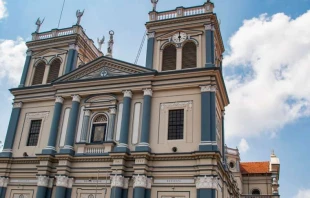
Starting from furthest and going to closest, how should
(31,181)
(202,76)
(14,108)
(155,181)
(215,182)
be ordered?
1. (14,108)
2. (31,181)
3. (202,76)
4. (155,181)
5. (215,182)

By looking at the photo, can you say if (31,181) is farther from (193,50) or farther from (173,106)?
(193,50)

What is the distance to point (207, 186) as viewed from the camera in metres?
18.8

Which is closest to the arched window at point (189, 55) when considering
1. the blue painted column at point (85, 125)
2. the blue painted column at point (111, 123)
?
the blue painted column at point (111, 123)

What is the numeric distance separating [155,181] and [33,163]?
9.01 meters

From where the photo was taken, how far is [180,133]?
69.8ft

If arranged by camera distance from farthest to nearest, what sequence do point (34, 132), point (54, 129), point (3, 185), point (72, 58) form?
point (72, 58) < point (34, 132) < point (3, 185) < point (54, 129)

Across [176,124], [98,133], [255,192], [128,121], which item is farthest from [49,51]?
[255,192]

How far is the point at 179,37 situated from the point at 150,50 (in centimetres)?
222

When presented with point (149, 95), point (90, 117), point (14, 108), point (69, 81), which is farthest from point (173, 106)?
point (14, 108)

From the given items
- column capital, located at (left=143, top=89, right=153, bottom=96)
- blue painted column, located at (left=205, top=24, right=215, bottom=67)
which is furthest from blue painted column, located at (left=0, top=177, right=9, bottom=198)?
blue painted column, located at (left=205, top=24, right=215, bottom=67)

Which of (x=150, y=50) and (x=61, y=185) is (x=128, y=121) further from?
(x=61, y=185)

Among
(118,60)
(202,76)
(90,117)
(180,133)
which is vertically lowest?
(180,133)

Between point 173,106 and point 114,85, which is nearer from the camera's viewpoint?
point 173,106

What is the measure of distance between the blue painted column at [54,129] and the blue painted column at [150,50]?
674 cm
